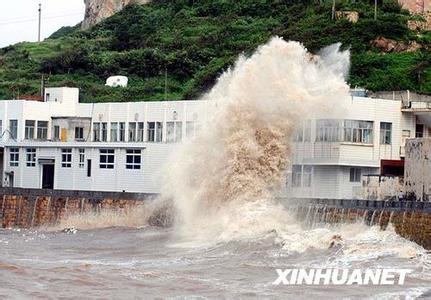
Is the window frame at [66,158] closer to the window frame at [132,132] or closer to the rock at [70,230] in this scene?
the window frame at [132,132]

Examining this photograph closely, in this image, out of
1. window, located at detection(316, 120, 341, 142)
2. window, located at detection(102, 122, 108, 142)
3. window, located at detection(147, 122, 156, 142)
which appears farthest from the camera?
window, located at detection(102, 122, 108, 142)

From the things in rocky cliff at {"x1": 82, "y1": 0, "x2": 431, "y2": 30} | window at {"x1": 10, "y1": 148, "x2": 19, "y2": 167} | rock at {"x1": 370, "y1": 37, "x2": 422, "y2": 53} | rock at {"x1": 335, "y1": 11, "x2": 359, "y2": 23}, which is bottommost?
window at {"x1": 10, "y1": 148, "x2": 19, "y2": 167}

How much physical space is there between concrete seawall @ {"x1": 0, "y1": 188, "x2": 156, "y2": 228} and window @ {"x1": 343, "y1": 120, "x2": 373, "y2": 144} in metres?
8.78

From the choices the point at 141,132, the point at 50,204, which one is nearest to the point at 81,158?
the point at 141,132

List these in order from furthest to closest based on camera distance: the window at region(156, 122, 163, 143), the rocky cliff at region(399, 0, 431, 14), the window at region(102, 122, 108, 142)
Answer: the rocky cliff at region(399, 0, 431, 14), the window at region(102, 122, 108, 142), the window at region(156, 122, 163, 143)

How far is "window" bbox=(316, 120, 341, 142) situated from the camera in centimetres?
4694

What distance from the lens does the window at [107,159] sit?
55.1 m

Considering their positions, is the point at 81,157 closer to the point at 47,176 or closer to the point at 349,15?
the point at 47,176

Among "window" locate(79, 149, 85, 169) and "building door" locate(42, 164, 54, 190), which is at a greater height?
"window" locate(79, 149, 85, 169)

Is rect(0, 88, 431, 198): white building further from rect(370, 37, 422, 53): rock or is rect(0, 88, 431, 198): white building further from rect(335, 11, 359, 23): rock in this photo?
rect(335, 11, 359, 23): rock

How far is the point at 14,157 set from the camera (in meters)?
59.6

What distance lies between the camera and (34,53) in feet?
341

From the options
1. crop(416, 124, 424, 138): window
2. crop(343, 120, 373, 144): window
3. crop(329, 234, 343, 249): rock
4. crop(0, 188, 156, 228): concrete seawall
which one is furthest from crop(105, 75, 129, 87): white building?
crop(329, 234, 343, 249): rock

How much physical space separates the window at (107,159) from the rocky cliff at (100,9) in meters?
56.6
